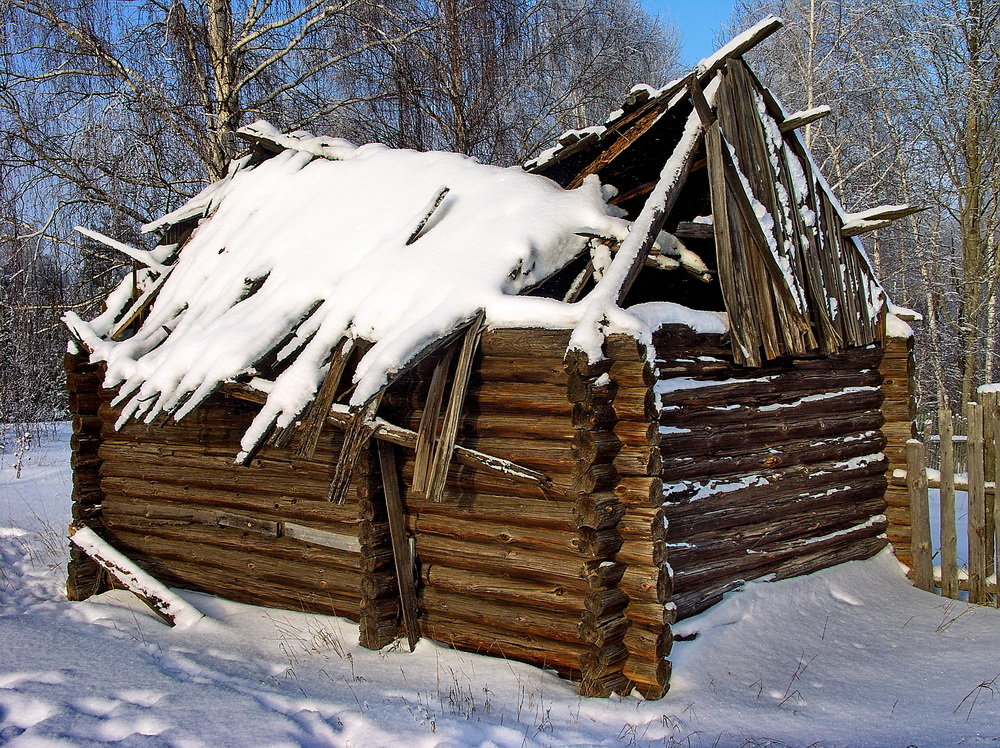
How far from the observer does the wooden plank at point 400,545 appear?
5.79 metres

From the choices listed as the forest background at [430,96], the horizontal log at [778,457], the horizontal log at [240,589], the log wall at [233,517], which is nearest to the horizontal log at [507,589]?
the log wall at [233,517]

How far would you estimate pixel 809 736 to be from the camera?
14.4 feet

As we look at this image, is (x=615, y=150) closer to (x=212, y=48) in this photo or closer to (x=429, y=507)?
(x=429, y=507)

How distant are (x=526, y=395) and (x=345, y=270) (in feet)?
6.99

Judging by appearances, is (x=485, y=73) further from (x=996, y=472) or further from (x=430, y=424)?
(x=996, y=472)

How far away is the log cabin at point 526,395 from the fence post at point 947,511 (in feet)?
2.23

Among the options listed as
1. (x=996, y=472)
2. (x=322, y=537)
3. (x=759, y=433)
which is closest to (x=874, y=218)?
(x=759, y=433)

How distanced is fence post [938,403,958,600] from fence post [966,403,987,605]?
0.14m

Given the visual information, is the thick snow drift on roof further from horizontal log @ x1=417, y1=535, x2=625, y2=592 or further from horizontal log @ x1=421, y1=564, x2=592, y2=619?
horizontal log @ x1=421, y1=564, x2=592, y2=619

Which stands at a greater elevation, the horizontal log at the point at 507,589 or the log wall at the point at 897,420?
the log wall at the point at 897,420

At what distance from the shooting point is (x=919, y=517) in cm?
753

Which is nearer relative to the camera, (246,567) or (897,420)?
(246,567)

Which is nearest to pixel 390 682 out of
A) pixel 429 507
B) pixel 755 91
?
pixel 429 507

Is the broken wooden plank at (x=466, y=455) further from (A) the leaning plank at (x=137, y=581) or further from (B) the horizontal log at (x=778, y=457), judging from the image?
(A) the leaning plank at (x=137, y=581)
